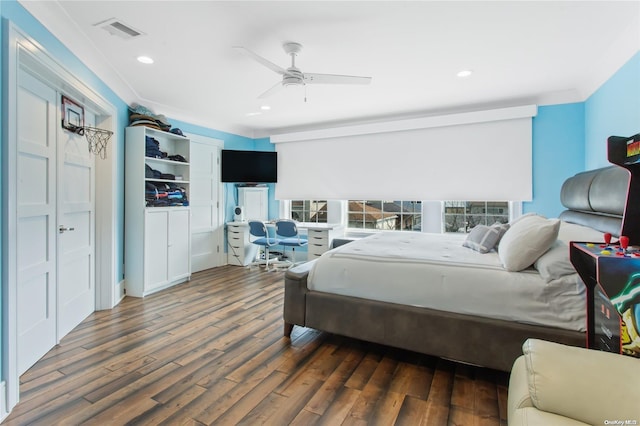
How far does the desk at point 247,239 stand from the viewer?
482 cm

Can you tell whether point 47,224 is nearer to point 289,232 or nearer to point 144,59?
point 144,59

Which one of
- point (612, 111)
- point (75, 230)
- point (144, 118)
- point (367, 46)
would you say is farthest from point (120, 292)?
point (612, 111)

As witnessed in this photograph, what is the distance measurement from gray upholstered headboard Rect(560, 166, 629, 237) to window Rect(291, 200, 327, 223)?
139 inches

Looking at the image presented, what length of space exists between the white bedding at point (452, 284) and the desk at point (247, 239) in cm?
211

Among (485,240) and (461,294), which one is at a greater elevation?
(485,240)

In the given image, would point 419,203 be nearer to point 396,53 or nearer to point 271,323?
point 396,53

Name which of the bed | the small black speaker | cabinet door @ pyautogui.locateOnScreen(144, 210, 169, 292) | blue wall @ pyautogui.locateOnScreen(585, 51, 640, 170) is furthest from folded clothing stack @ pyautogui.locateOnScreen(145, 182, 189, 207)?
blue wall @ pyautogui.locateOnScreen(585, 51, 640, 170)

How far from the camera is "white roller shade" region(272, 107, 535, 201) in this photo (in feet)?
13.2

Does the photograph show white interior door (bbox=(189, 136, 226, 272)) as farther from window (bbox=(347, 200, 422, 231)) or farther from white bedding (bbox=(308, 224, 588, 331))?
white bedding (bbox=(308, 224, 588, 331))

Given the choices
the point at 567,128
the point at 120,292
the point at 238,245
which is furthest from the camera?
the point at 238,245

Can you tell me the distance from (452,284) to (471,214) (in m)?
2.88

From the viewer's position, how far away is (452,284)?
2.04 metres

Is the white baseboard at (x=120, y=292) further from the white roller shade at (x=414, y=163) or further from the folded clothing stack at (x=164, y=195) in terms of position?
the white roller shade at (x=414, y=163)

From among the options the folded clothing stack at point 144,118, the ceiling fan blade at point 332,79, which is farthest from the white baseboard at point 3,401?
the folded clothing stack at point 144,118
